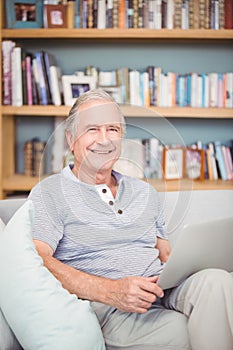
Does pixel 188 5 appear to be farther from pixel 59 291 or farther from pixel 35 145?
pixel 59 291

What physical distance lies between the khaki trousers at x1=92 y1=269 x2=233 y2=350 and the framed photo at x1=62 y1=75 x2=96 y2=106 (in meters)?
2.09

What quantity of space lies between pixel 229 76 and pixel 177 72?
32 centimetres

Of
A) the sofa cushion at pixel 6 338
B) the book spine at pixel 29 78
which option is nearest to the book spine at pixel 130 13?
the book spine at pixel 29 78

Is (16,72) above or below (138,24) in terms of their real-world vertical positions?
below

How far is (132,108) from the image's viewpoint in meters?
1.75

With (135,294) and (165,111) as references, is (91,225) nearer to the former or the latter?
(135,294)

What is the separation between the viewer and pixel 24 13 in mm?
3625

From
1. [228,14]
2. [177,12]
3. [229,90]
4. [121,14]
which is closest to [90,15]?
[121,14]

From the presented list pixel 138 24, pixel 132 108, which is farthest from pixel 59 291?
pixel 138 24

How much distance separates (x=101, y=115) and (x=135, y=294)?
471 millimetres

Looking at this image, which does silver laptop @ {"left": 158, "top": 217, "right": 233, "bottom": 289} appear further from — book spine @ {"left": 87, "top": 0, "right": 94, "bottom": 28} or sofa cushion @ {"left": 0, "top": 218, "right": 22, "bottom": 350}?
book spine @ {"left": 87, "top": 0, "right": 94, "bottom": 28}

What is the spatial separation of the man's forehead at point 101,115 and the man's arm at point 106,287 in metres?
0.34

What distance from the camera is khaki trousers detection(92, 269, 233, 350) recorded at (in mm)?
1526

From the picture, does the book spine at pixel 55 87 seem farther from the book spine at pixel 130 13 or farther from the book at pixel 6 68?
the book spine at pixel 130 13
